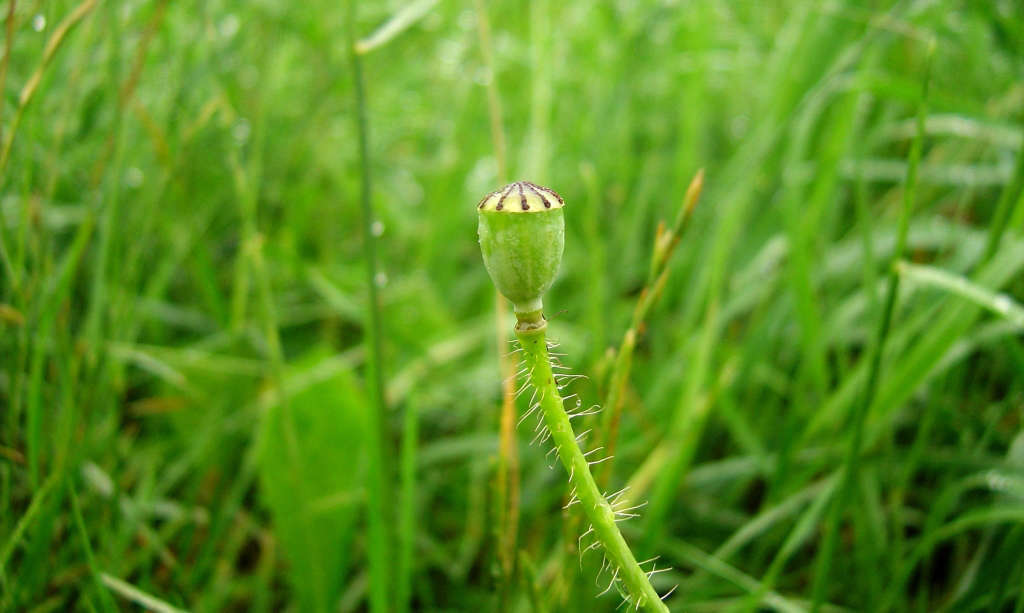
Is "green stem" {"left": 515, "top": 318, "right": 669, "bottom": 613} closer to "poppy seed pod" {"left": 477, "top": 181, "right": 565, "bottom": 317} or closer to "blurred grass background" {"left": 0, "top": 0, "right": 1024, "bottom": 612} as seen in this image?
"poppy seed pod" {"left": 477, "top": 181, "right": 565, "bottom": 317}

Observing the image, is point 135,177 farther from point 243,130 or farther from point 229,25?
point 229,25

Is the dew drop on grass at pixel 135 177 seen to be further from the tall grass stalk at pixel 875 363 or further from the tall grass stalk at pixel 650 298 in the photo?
the tall grass stalk at pixel 875 363

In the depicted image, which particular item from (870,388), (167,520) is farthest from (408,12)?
(167,520)

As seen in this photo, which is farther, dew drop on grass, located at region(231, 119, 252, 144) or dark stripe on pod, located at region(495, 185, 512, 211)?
dew drop on grass, located at region(231, 119, 252, 144)

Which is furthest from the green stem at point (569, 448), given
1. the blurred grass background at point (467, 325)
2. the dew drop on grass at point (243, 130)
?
the dew drop on grass at point (243, 130)

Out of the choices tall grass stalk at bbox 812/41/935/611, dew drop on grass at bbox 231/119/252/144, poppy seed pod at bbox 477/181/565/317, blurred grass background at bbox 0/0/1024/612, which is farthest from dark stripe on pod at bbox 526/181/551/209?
dew drop on grass at bbox 231/119/252/144

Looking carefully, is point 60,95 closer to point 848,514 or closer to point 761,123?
point 761,123

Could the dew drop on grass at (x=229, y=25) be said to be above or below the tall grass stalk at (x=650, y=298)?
above
